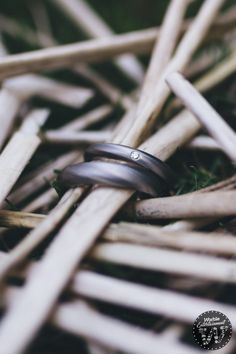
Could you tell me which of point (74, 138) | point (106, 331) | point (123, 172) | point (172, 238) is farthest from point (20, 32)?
point (106, 331)

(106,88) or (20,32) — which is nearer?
(106,88)

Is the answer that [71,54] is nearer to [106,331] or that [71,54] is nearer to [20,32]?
[20,32]

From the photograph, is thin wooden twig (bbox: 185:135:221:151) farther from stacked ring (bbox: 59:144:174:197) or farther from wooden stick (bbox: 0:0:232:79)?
wooden stick (bbox: 0:0:232:79)

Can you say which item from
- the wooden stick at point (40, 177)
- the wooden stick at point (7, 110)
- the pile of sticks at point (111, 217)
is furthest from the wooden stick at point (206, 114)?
the wooden stick at point (7, 110)

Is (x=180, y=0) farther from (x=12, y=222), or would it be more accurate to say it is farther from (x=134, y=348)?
(x=134, y=348)

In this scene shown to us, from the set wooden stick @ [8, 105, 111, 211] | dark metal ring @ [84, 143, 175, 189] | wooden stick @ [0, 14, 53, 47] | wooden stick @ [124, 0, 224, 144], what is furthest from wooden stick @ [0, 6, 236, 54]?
dark metal ring @ [84, 143, 175, 189]
